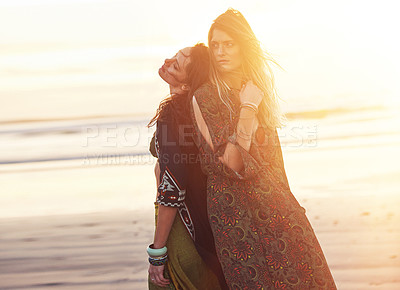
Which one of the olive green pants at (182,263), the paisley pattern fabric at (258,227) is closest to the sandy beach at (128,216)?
the olive green pants at (182,263)

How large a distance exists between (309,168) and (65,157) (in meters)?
4.37

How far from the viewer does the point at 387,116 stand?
11.7 m

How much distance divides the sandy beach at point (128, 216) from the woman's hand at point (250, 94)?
269 cm

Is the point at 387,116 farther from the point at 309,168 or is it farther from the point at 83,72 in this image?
the point at 83,72

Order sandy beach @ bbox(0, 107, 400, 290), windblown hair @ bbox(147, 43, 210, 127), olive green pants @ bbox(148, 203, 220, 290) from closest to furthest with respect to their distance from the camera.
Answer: windblown hair @ bbox(147, 43, 210, 127) → olive green pants @ bbox(148, 203, 220, 290) → sandy beach @ bbox(0, 107, 400, 290)

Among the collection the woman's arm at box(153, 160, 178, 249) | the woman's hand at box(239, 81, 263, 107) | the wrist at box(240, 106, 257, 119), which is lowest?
the woman's arm at box(153, 160, 178, 249)

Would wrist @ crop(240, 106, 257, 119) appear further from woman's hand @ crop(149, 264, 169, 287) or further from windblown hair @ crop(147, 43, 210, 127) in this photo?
woman's hand @ crop(149, 264, 169, 287)

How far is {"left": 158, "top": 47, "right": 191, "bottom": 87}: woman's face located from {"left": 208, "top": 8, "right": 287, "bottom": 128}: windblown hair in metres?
0.11

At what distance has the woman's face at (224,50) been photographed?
2.05 m

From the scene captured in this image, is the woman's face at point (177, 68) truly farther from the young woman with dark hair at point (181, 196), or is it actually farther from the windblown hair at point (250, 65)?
the windblown hair at point (250, 65)

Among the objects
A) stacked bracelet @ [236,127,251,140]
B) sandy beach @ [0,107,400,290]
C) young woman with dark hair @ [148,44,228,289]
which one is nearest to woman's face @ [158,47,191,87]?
young woman with dark hair @ [148,44,228,289]

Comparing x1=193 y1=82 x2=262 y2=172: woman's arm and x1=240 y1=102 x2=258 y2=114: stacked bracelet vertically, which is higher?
x1=240 y1=102 x2=258 y2=114: stacked bracelet

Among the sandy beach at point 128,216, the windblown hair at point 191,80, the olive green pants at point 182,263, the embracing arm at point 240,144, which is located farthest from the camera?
the sandy beach at point 128,216

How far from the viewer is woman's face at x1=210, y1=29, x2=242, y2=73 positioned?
6.72 ft
